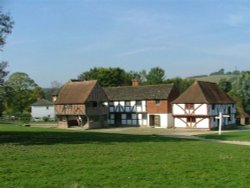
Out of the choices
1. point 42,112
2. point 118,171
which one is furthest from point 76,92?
point 118,171

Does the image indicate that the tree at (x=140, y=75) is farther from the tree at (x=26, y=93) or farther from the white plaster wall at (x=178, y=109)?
the white plaster wall at (x=178, y=109)

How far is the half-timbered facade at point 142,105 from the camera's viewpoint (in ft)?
240

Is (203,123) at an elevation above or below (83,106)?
below

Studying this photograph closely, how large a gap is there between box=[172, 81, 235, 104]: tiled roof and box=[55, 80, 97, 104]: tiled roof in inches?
554

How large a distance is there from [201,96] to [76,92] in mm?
20837

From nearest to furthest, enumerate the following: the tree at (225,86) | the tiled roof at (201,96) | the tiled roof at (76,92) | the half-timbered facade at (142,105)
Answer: the tiled roof at (201,96)
the tiled roof at (76,92)
the half-timbered facade at (142,105)
the tree at (225,86)

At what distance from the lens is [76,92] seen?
74938 millimetres

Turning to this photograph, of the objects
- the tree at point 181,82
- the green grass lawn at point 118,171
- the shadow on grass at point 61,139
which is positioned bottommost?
the green grass lawn at point 118,171

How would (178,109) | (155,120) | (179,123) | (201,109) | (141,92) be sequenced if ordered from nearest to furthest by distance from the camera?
(201,109) → (178,109) → (179,123) → (155,120) → (141,92)

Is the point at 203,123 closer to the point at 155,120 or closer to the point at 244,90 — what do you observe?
the point at 155,120

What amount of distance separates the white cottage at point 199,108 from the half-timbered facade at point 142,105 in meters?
3.66

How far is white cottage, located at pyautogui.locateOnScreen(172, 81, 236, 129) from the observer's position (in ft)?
218

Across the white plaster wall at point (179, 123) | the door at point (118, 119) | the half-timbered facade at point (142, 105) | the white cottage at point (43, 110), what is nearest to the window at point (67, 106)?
the half-timbered facade at point (142, 105)

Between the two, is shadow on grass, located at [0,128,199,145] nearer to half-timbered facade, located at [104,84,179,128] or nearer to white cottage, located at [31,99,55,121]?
half-timbered facade, located at [104,84,179,128]
